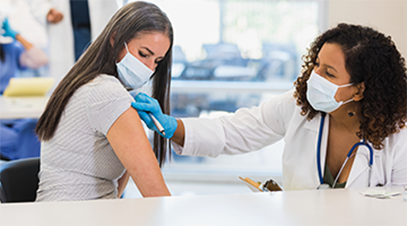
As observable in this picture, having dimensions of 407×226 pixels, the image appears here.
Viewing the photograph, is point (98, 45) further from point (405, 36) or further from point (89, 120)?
point (405, 36)

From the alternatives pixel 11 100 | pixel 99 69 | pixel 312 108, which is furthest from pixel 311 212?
pixel 11 100

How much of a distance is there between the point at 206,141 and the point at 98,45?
1.83ft

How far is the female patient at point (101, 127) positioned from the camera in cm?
112

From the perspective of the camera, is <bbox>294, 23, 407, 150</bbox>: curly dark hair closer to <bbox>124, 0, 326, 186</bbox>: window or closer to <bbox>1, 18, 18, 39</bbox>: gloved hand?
<bbox>124, 0, 326, 186</bbox>: window

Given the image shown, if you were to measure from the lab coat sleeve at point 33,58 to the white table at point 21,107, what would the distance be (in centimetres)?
43

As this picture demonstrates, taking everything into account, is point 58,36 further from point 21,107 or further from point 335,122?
point 335,122

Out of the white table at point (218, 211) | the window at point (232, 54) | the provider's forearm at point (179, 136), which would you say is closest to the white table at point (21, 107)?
the window at point (232, 54)

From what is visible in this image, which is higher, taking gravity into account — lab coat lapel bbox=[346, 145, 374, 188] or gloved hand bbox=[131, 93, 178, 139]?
gloved hand bbox=[131, 93, 178, 139]

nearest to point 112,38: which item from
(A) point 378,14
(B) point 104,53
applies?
(B) point 104,53

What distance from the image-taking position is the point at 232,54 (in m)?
3.52

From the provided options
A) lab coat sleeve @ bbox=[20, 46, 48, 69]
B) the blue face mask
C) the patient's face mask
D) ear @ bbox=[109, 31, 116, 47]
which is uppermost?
ear @ bbox=[109, 31, 116, 47]

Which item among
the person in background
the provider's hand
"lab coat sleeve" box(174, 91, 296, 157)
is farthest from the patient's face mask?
the provider's hand

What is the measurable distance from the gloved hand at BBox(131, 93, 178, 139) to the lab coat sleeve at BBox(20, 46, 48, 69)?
2454 millimetres

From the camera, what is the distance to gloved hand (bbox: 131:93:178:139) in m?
1.30
